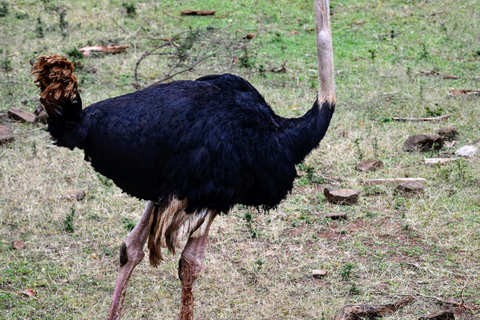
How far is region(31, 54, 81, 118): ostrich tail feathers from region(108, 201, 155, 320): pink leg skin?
30.6 inches

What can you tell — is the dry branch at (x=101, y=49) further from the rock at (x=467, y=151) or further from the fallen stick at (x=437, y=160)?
the rock at (x=467, y=151)

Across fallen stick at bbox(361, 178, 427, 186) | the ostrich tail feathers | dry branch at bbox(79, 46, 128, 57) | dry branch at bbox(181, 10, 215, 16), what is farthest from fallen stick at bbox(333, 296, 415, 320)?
dry branch at bbox(181, 10, 215, 16)

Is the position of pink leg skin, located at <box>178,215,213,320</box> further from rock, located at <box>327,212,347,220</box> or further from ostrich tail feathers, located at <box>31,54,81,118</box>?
rock, located at <box>327,212,347,220</box>

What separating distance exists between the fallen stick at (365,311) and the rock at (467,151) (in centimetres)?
246

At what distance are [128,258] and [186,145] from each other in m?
0.79

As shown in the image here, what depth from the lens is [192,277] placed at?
344cm

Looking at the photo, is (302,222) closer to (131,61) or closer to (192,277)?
(192,277)

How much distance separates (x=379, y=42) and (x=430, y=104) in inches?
99.2

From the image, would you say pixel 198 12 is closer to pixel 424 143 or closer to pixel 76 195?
pixel 424 143

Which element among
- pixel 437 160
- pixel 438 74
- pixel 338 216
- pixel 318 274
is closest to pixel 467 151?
pixel 437 160

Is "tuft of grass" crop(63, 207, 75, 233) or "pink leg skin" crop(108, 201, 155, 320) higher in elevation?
"pink leg skin" crop(108, 201, 155, 320)

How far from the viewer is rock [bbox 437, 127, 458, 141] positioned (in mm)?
6160

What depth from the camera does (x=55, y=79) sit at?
3.07m

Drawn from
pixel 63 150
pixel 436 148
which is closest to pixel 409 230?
pixel 436 148
